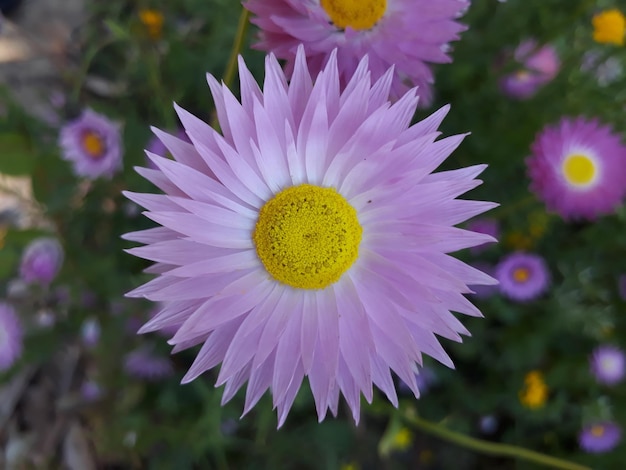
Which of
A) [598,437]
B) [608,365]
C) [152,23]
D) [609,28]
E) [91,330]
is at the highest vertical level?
[152,23]

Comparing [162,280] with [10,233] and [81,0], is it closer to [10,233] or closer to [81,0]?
[10,233]

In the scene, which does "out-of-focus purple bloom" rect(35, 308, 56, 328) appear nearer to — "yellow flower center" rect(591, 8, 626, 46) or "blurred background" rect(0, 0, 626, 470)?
"blurred background" rect(0, 0, 626, 470)

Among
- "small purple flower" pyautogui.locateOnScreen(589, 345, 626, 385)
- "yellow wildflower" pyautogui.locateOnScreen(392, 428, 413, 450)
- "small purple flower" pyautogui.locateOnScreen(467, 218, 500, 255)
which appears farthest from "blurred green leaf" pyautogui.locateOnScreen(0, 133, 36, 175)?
"small purple flower" pyautogui.locateOnScreen(589, 345, 626, 385)

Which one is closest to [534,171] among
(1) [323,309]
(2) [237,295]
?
(1) [323,309]

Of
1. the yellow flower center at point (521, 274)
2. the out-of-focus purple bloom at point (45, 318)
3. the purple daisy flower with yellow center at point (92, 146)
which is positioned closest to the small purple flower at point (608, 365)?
the yellow flower center at point (521, 274)

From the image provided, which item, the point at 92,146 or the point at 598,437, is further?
the point at 598,437

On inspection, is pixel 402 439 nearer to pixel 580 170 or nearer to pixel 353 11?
pixel 580 170

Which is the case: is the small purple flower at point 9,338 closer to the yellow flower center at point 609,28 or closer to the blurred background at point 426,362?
the blurred background at point 426,362

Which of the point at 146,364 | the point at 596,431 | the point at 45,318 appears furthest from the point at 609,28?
→ the point at 45,318
